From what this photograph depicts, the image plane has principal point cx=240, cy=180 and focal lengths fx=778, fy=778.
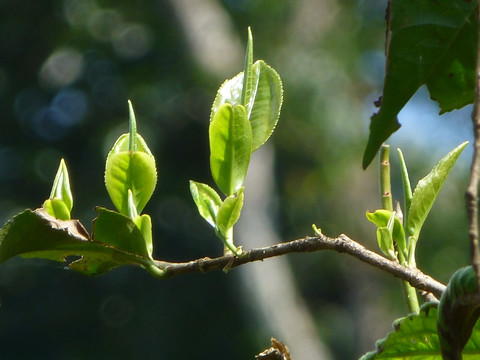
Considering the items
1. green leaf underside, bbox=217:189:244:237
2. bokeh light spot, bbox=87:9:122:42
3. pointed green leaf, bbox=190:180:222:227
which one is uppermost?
bokeh light spot, bbox=87:9:122:42

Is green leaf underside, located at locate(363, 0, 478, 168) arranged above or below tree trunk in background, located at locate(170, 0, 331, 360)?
below

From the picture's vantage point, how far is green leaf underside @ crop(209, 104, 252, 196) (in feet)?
1.48

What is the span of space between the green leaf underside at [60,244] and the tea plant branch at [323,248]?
4cm

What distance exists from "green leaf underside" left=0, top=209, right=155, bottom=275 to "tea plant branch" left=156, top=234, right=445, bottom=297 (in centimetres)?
4

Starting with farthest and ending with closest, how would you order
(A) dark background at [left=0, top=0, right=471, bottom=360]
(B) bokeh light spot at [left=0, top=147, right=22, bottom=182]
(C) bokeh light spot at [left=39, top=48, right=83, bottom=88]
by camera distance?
1. (C) bokeh light spot at [left=39, top=48, right=83, bottom=88]
2. (B) bokeh light spot at [left=0, top=147, right=22, bottom=182]
3. (A) dark background at [left=0, top=0, right=471, bottom=360]

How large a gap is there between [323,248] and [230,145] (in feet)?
0.28

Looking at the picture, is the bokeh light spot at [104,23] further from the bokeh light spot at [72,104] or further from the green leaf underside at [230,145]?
the green leaf underside at [230,145]

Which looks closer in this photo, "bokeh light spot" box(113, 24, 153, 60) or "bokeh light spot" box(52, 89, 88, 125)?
"bokeh light spot" box(113, 24, 153, 60)

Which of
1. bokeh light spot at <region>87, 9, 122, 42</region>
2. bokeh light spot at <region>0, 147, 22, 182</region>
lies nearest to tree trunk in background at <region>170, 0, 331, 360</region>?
bokeh light spot at <region>87, 9, 122, 42</region>

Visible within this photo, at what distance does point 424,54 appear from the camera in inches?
17.3

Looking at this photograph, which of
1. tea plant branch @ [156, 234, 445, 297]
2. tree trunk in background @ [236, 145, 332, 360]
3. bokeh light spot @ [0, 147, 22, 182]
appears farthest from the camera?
bokeh light spot @ [0, 147, 22, 182]

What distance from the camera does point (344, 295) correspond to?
8734 mm

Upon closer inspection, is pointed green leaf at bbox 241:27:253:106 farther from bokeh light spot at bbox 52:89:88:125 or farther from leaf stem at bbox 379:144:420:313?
bokeh light spot at bbox 52:89:88:125

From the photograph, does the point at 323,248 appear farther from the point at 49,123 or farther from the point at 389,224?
the point at 49,123
